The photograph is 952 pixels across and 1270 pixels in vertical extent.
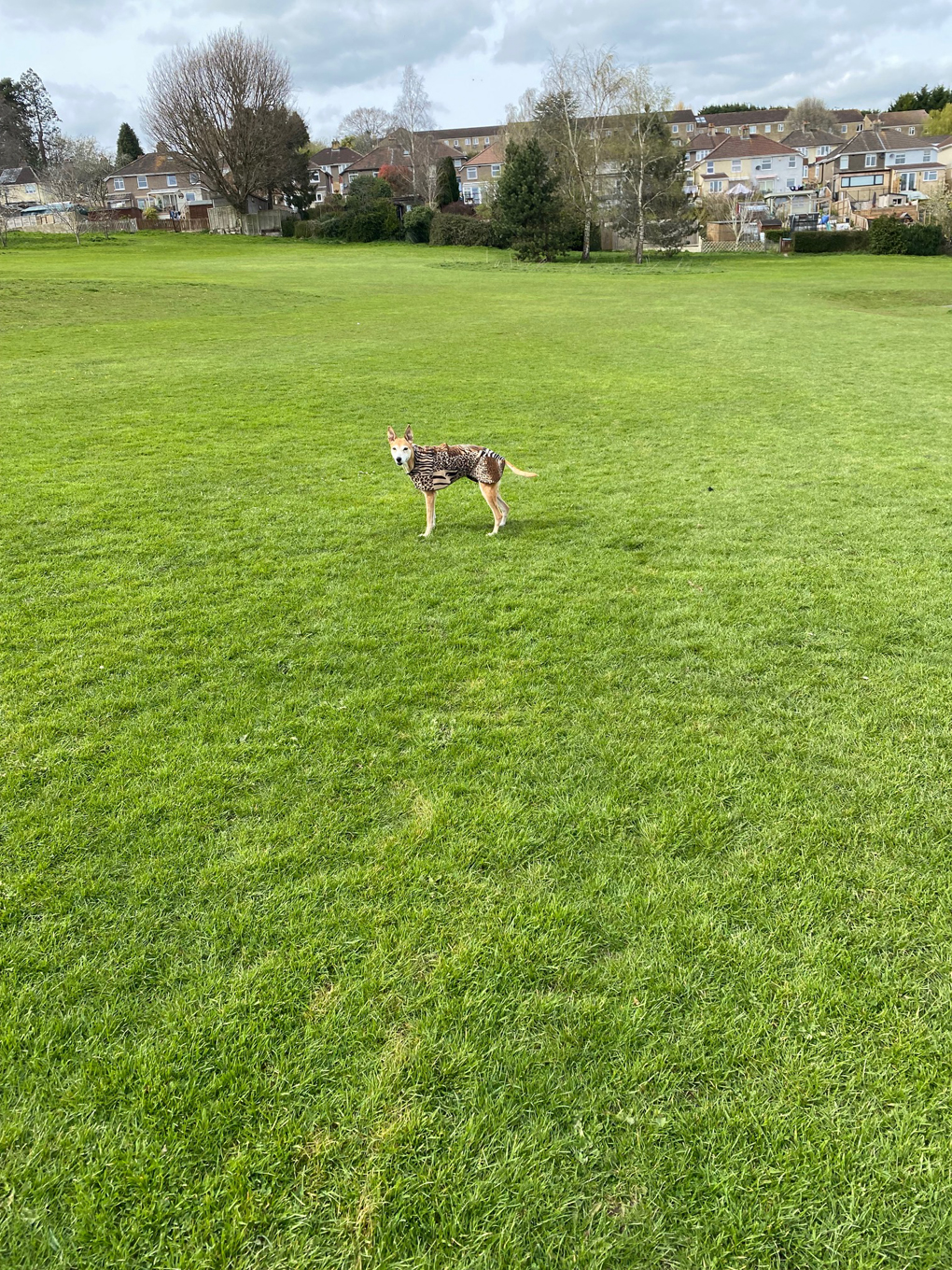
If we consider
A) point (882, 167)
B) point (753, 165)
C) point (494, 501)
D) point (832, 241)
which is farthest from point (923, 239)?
point (494, 501)

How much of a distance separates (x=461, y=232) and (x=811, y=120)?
83.3 metres

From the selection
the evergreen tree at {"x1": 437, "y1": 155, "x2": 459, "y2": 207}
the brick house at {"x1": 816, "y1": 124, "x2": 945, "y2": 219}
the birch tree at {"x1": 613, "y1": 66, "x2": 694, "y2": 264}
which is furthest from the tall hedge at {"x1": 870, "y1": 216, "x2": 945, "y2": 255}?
the brick house at {"x1": 816, "y1": 124, "x2": 945, "y2": 219}

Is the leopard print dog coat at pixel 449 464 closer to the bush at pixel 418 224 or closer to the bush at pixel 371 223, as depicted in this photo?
the bush at pixel 418 224

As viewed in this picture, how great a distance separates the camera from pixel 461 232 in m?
53.8

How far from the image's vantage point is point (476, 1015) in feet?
9.34

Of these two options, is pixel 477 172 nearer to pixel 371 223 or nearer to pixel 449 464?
pixel 371 223

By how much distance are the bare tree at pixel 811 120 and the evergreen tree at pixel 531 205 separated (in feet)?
262

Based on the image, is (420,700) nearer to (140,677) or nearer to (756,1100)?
(140,677)

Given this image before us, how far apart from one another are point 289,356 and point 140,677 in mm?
14201

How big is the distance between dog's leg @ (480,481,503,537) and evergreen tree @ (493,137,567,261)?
150 ft

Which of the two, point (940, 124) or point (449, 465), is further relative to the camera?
point (940, 124)

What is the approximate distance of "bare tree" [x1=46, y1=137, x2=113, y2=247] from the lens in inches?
2203

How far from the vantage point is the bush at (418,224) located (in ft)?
182

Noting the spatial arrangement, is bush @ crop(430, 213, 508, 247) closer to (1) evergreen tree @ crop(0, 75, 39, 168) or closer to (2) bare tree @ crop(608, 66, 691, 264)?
(2) bare tree @ crop(608, 66, 691, 264)
